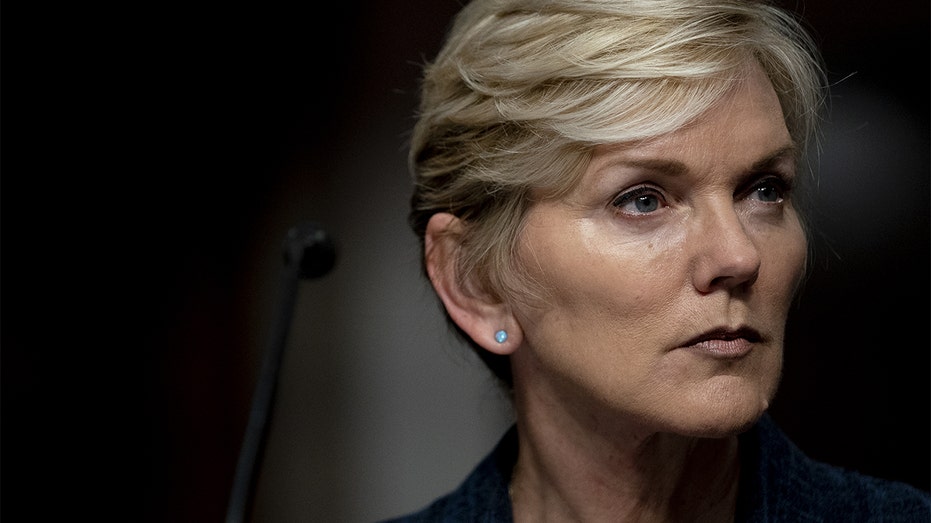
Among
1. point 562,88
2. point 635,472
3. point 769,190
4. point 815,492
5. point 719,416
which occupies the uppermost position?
point 562,88

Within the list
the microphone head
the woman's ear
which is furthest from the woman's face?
the microphone head

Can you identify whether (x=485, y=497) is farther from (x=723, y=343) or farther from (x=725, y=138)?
(x=725, y=138)

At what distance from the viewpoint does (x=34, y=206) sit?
2312 millimetres

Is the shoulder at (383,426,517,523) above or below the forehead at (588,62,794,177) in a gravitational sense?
below

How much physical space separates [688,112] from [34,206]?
1.43 meters

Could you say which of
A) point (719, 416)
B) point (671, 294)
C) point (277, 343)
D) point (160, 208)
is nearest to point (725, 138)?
point (671, 294)

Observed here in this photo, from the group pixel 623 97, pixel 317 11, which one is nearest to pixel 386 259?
pixel 317 11

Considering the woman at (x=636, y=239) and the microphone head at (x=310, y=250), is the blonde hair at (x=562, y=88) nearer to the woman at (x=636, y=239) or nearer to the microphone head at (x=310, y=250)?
the woman at (x=636, y=239)

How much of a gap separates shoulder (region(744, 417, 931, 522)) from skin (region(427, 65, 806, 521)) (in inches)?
2.4

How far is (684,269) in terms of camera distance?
128 cm

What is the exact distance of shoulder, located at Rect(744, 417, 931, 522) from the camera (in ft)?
4.67

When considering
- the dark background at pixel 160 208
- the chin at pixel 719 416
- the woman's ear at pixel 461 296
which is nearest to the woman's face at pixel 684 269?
the chin at pixel 719 416

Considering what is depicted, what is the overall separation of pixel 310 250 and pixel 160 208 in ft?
3.11

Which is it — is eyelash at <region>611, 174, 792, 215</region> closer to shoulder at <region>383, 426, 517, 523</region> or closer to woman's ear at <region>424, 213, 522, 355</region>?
woman's ear at <region>424, 213, 522, 355</region>
